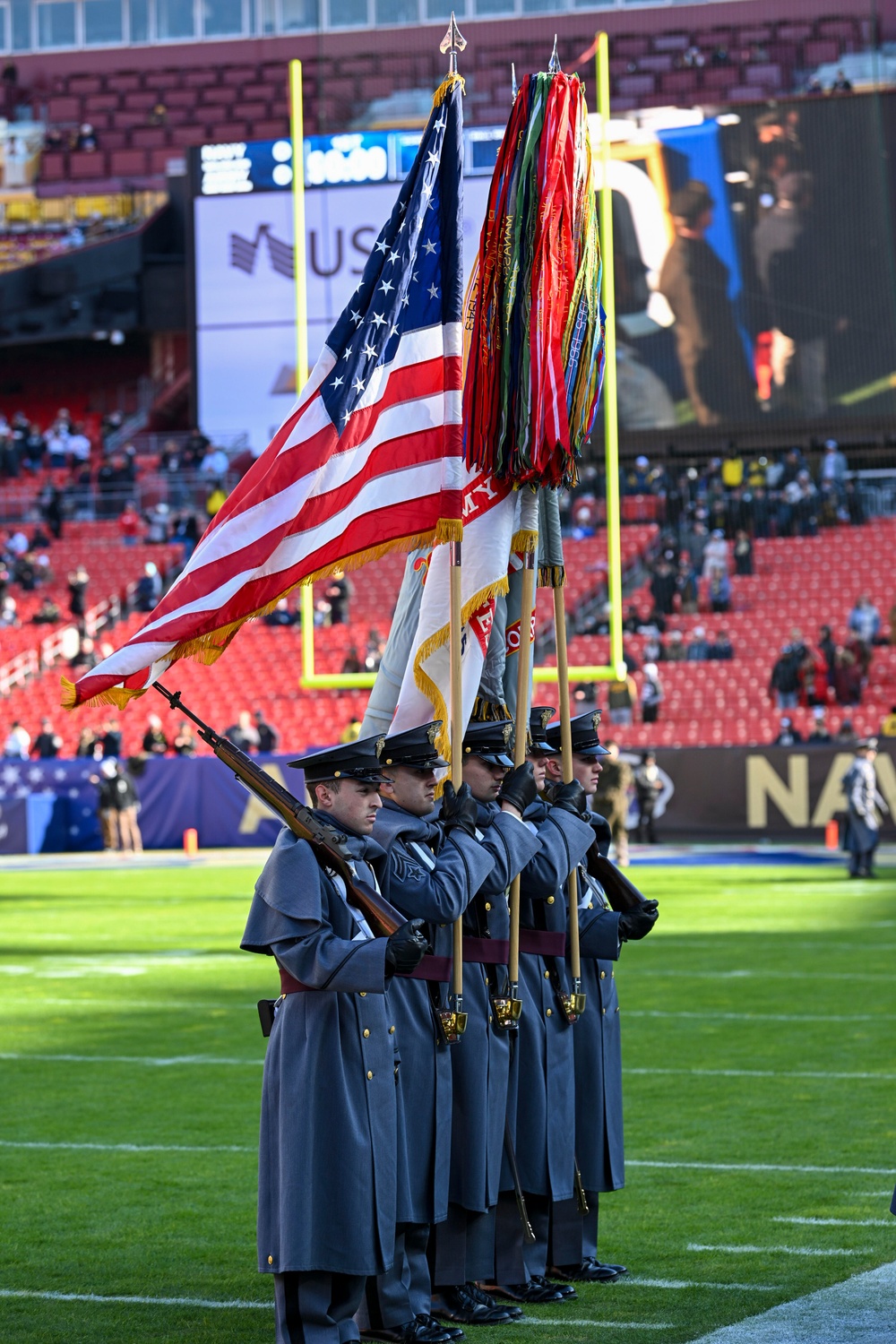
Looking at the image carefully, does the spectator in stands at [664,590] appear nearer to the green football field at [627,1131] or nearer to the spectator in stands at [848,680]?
the spectator in stands at [848,680]

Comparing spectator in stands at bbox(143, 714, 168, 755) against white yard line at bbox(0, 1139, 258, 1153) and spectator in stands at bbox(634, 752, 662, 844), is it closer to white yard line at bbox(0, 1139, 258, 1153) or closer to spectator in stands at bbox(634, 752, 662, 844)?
spectator in stands at bbox(634, 752, 662, 844)

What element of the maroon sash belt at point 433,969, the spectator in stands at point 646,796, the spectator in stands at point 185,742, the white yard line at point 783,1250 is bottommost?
the spectator in stands at point 646,796

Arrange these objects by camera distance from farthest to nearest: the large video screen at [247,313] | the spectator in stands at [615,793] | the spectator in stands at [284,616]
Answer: the large video screen at [247,313] → the spectator in stands at [284,616] → the spectator in stands at [615,793]

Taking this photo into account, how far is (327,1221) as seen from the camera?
5332 mm

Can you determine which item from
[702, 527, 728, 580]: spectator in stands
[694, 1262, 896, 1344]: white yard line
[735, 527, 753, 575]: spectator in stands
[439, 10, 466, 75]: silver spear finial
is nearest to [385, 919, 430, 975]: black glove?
[694, 1262, 896, 1344]: white yard line

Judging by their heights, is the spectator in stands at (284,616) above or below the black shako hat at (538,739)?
below

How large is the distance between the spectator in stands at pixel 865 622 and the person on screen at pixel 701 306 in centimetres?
372

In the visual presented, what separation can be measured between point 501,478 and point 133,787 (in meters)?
22.3

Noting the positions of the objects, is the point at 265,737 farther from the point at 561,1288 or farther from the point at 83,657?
the point at 561,1288

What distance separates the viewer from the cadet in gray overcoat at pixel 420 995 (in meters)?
5.65

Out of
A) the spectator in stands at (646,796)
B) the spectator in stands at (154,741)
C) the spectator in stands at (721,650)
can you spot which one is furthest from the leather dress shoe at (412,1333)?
the spectator in stands at (721,650)

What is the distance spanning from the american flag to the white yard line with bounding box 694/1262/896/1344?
2.53 metres

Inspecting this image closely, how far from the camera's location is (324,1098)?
538cm

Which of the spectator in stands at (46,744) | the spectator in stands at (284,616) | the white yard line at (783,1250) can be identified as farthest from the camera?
the spectator in stands at (284,616)
